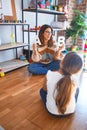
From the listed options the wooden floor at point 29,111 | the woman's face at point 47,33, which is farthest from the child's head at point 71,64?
the woman's face at point 47,33

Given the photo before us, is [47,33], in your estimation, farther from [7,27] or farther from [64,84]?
[64,84]

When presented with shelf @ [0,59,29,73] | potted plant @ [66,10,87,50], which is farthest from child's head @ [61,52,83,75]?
potted plant @ [66,10,87,50]

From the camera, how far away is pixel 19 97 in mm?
1941

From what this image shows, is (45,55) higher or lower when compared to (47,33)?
lower

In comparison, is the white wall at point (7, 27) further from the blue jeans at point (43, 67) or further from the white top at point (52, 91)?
the white top at point (52, 91)

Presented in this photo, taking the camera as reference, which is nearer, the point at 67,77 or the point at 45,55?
the point at 67,77

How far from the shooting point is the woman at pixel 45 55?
2.57 m

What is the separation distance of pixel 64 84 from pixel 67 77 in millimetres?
72

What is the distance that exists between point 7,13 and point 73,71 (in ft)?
7.34

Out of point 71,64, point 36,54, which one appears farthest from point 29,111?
point 36,54

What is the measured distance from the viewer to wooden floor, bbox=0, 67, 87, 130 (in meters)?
1.44

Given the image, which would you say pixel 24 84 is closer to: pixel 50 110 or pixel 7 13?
pixel 50 110

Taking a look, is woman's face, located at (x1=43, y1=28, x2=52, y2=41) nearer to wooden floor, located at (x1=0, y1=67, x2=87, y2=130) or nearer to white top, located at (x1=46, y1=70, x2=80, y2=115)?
wooden floor, located at (x1=0, y1=67, x2=87, y2=130)

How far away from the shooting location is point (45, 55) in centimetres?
271
